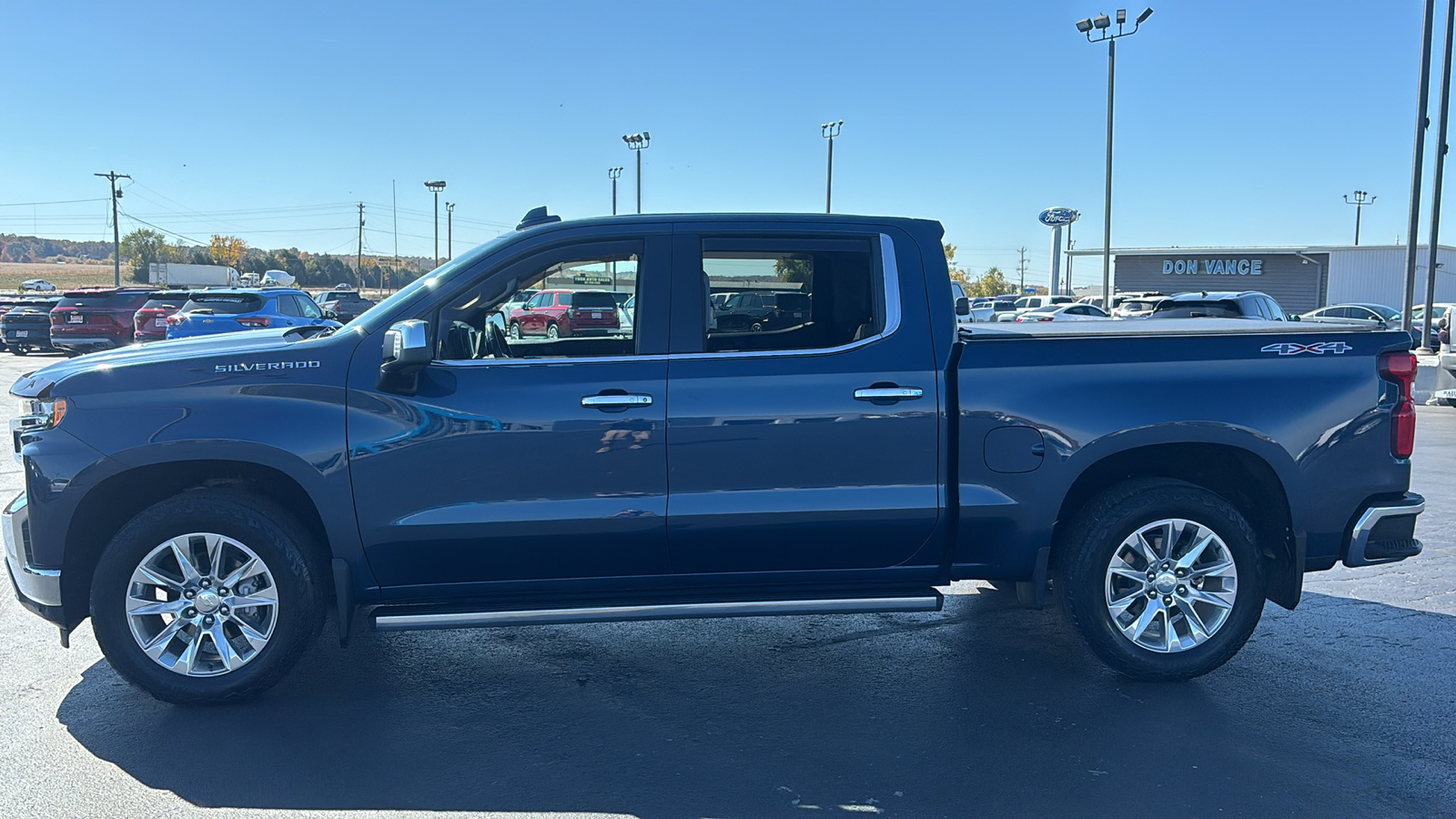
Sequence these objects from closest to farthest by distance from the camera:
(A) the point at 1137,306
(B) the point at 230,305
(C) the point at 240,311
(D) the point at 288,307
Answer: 1. (C) the point at 240,311
2. (B) the point at 230,305
3. (D) the point at 288,307
4. (A) the point at 1137,306

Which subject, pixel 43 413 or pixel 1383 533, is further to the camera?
pixel 1383 533

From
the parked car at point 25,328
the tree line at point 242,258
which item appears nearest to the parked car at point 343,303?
the parked car at point 25,328

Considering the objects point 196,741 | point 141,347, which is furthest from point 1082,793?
point 141,347

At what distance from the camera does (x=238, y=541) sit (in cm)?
416

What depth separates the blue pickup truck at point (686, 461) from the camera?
414 cm

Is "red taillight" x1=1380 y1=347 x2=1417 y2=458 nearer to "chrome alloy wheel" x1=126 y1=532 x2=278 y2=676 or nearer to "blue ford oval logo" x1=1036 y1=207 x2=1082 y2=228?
"chrome alloy wheel" x1=126 y1=532 x2=278 y2=676

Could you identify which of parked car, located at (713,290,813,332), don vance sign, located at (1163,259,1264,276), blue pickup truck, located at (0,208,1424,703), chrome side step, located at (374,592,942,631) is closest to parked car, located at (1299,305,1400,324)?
don vance sign, located at (1163,259,1264,276)

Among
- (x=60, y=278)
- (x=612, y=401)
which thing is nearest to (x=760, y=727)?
(x=612, y=401)

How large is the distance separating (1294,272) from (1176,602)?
191ft

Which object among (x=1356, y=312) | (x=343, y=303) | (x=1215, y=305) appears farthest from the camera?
(x=343, y=303)

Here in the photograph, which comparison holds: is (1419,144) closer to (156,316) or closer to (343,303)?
(156,316)

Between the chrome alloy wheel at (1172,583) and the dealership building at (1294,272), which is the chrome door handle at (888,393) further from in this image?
the dealership building at (1294,272)

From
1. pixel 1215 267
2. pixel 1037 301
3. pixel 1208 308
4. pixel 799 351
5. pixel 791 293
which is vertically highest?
pixel 1215 267

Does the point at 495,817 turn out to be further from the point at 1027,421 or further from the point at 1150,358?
the point at 1150,358
